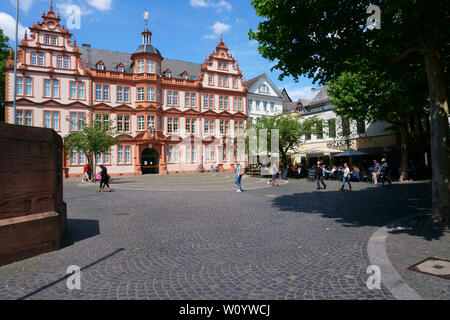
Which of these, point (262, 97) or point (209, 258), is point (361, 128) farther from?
point (209, 258)

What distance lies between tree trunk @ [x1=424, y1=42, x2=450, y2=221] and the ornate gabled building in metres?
27.5

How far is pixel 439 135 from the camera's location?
282 inches

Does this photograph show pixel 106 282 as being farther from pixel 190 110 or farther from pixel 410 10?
pixel 190 110

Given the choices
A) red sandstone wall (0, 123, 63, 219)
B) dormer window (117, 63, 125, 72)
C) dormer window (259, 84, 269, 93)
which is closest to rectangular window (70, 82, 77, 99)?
dormer window (117, 63, 125, 72)

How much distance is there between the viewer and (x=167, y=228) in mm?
7320

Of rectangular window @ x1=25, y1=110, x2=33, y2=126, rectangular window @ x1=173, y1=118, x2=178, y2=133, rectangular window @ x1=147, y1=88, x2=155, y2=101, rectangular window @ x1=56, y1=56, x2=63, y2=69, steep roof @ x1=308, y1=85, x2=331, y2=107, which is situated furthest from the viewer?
rectangular window @ x1=173, y1=118, x2=178, y2=133

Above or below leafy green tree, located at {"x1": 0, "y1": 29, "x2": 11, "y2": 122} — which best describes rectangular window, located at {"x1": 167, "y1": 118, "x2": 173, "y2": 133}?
below

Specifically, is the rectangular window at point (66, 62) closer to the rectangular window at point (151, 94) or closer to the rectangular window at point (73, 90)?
the rectangular window at point (73, 90)

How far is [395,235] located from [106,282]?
19.3 feet

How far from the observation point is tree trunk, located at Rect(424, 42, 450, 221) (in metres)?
7.10

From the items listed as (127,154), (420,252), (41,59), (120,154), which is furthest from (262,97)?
(420,252)

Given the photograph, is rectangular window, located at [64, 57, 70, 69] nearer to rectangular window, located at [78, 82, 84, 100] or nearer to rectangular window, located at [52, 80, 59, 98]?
rectangular window, located at [52, 80, 59, 98]

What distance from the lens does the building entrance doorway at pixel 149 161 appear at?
40.9 m

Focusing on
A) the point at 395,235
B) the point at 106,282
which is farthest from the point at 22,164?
the point at 395,235
